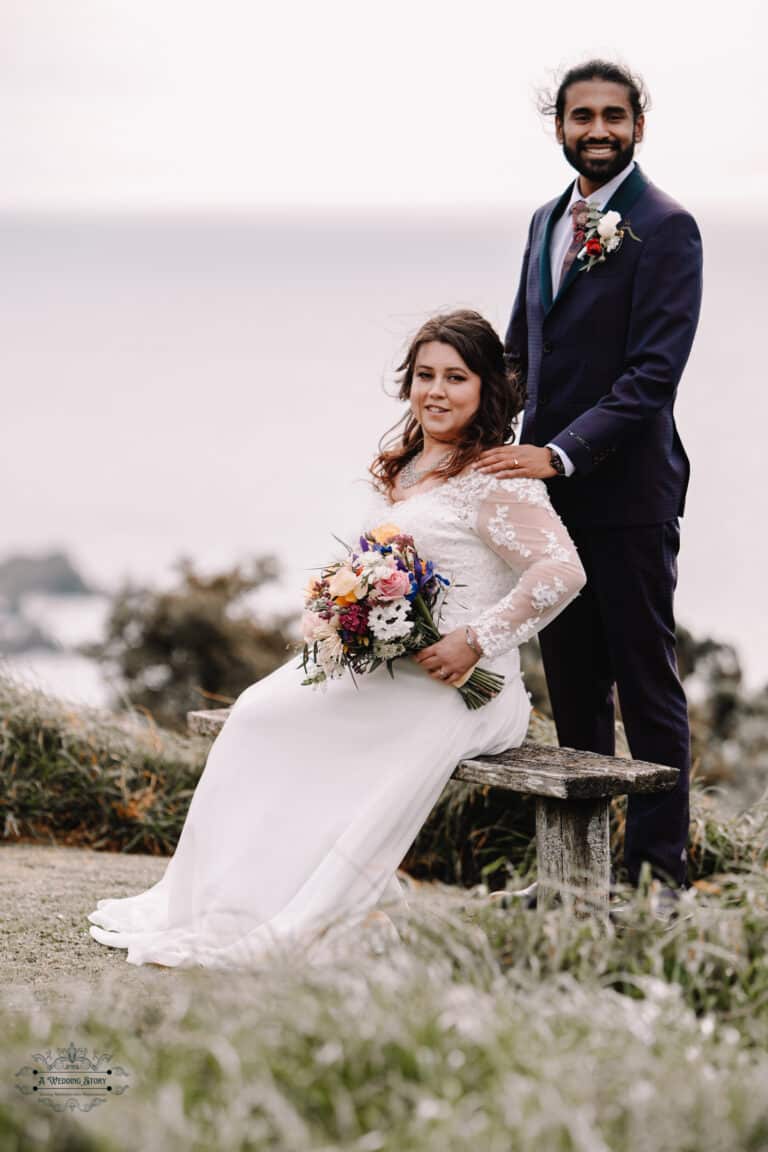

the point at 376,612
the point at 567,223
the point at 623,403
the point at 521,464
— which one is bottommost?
the point at 376,612

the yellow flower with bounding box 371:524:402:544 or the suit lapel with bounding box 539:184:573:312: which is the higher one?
the suit lapel with bounding box 539:184:573:312

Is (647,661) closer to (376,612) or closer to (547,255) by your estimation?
(376,612)

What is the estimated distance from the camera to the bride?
385 cm

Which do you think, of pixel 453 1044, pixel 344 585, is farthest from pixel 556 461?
pixel 453 1044

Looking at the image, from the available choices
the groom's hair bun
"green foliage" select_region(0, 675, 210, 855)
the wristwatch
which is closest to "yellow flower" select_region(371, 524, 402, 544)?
the wristwatch

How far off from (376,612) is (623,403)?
103cm

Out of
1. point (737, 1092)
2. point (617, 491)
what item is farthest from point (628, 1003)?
point (617, 491)

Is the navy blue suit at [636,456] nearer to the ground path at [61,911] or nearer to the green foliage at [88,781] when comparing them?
the ground path at [61,911]

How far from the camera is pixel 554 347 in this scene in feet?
14.3

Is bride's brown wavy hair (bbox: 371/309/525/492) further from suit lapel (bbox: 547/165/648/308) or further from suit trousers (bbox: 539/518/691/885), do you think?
suit trousers (bbox: 539/518/691/885)

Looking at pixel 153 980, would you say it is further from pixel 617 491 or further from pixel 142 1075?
pixel 617 491

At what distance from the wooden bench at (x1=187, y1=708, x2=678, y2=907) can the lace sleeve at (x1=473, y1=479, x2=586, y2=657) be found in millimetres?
373

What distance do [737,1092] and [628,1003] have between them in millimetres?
386

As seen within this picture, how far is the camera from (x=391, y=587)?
3793 millimetres
